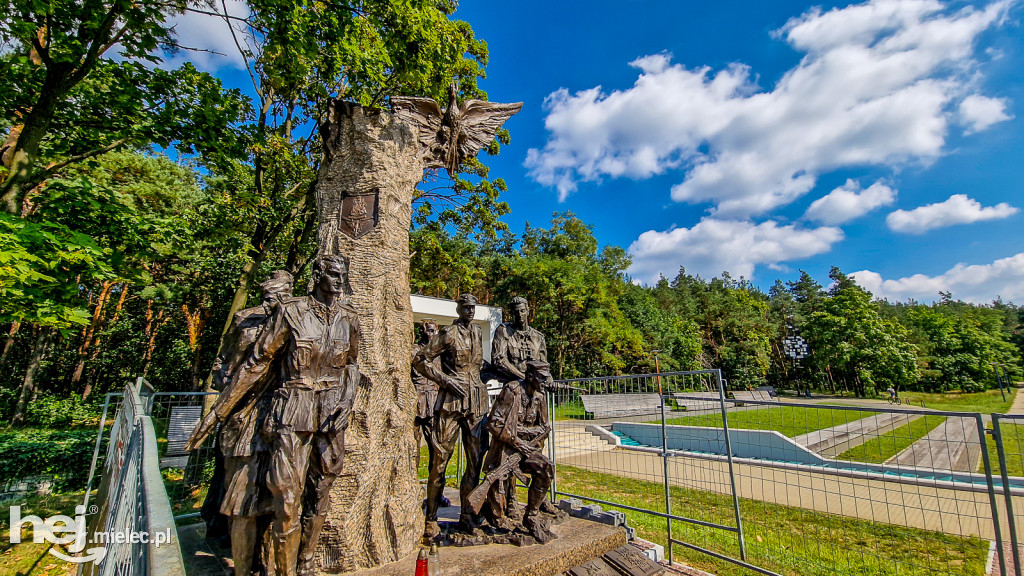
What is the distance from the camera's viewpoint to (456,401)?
4.49 m

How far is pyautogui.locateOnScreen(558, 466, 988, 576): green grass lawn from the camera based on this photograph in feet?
14.4

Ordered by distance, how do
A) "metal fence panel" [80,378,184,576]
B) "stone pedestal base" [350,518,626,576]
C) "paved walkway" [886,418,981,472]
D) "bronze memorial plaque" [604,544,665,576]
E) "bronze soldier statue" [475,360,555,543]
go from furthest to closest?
"bronze soldier statue" [475,360,555,543] → "bronze memorial plaque" [604,544,665,576] → "stone pedestal base" [350,518,626,576] → "paved walkway" [886,418,981,472] → "metal fence panel" [80,378,184,576]

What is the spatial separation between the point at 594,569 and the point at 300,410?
2.92 metres

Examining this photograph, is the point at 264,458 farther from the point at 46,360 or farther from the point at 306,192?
the point at 46,360

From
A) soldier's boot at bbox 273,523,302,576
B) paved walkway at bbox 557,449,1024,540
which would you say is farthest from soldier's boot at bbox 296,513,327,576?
paved walkway at bbox 557,449,1024,540

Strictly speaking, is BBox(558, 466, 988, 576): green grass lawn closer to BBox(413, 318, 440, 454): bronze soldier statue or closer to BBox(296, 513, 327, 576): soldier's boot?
BBox(413, 318, 440, 454): bronze soldier statue

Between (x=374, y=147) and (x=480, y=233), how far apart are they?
8.07 meters

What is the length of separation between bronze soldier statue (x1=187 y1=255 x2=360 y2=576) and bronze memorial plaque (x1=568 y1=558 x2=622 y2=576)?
2.24 meters

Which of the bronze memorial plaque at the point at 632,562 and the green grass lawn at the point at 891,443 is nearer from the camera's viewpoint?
the green grass lawn at the point at 891,443

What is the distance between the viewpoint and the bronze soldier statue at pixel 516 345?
4848 millimetres

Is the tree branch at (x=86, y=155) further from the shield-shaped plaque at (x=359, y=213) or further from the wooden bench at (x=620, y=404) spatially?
the wooden bench at (x=620, y=404)

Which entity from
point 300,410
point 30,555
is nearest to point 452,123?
point 300,410

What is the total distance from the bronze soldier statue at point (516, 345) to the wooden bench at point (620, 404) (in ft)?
4.26

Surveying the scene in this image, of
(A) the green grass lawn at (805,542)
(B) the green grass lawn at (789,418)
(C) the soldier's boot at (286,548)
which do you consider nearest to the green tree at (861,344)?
(A) the green grass lawn at (805,542)
